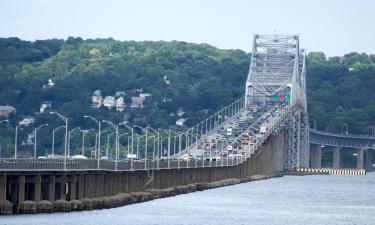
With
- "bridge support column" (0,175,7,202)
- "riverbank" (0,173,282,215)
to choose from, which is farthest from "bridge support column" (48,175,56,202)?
"bridge support column" (0,175,7,202)

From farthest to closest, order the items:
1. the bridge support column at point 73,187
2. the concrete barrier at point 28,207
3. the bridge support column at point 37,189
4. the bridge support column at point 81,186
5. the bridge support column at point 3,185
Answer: the bridge support column at point 81,186 < the bridge support column at point 73,187 < the bridge support column at point 37,189 < the concrete barrier at point 28,207 < the bridge support column at point 3,185

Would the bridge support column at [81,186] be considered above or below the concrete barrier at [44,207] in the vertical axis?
above

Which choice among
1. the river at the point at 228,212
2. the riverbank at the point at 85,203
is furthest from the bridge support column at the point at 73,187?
the river at the point at 228,212

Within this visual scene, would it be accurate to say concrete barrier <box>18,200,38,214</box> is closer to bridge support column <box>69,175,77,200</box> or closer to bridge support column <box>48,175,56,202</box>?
bridge support column <box>48,175,56,202</box>

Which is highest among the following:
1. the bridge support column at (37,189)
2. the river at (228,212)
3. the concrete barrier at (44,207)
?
the bridge support column at (37,189)

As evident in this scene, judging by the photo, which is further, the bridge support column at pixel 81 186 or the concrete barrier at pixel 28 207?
the bridge support column at pixel 81 186

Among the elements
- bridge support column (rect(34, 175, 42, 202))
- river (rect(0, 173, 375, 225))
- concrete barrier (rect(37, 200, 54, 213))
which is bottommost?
river (rect(0, 173, 375, 225))

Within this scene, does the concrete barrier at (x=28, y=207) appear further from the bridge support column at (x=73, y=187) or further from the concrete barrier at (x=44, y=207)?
the bridge support column at (x=73, y=187)

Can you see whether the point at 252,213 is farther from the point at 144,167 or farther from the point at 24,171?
the point at 24,171

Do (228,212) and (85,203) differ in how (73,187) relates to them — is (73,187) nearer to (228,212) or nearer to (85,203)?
(85,203)

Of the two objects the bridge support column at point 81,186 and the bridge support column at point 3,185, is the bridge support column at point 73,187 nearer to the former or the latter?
the bridge support column at point 81,186

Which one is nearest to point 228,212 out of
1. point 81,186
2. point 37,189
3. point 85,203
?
point 81,186

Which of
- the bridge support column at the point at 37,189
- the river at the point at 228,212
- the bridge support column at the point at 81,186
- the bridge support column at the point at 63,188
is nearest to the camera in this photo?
the river at the point at 228,212

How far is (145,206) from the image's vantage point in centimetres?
15762
